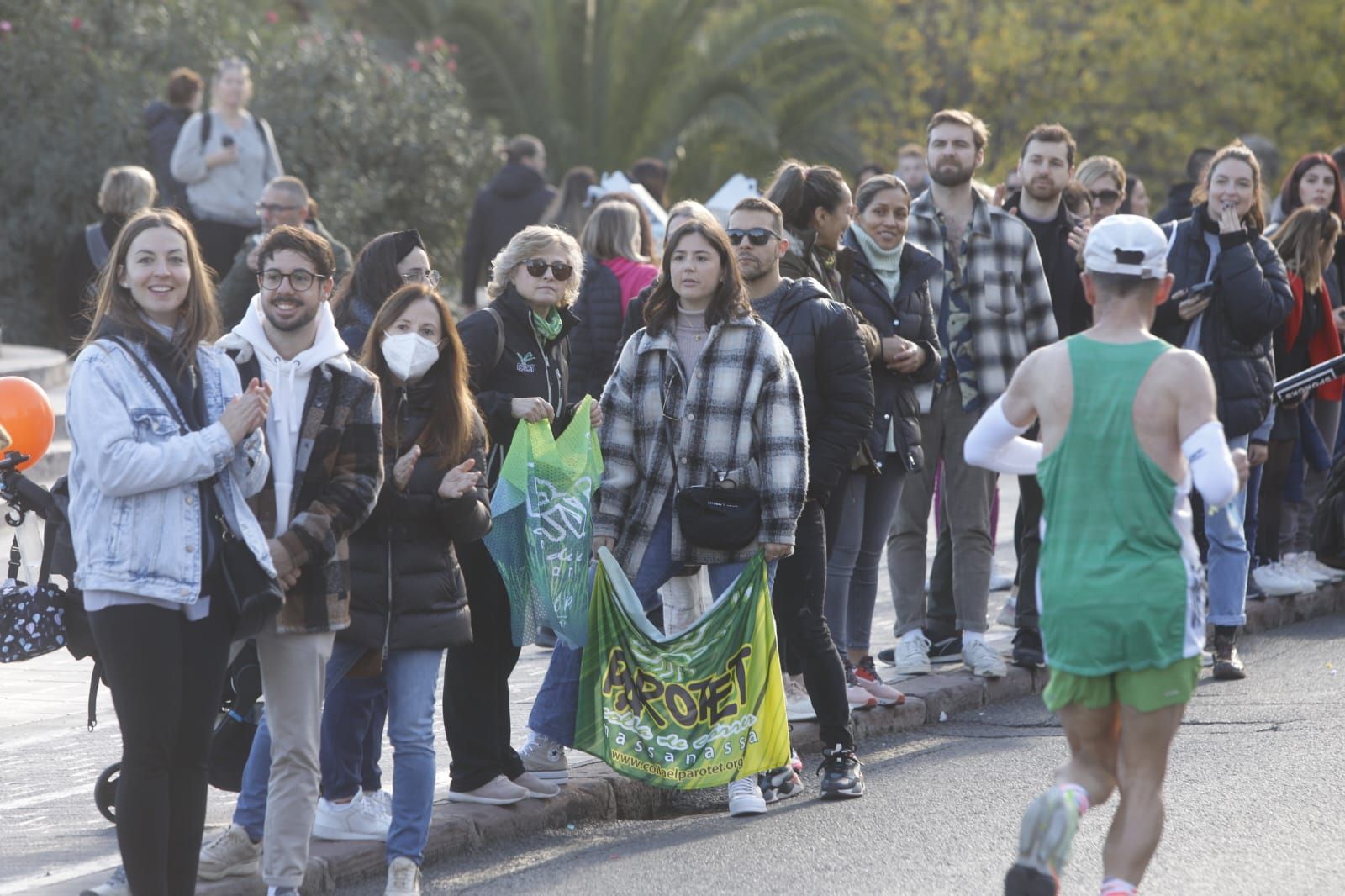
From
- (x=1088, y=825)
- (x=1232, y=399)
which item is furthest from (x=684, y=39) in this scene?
(x=1088, y=825)

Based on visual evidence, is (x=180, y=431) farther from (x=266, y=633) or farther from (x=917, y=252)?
(x=917, y=252)

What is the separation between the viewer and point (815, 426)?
7.24m

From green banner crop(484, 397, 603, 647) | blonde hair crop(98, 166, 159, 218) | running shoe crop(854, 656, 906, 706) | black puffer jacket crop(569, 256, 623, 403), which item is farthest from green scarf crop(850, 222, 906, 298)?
blonde hair crop(98, 166, 159, 218)

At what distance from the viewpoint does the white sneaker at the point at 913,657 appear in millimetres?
8672

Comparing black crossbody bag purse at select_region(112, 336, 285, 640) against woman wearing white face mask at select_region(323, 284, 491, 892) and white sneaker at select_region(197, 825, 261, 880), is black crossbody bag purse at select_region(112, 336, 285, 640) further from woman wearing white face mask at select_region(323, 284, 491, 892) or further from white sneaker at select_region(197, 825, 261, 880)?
white sneaker at select_region(197, 825, 261, 880)

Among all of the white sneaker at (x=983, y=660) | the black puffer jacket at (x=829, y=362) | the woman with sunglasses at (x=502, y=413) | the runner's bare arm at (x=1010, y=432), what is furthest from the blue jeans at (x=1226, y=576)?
the runner's bare arm at (x=1010, y=432)

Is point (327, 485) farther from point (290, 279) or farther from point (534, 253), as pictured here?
point (534, 253)

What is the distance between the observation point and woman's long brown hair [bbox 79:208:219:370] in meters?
5.11

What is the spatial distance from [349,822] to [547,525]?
1.20m

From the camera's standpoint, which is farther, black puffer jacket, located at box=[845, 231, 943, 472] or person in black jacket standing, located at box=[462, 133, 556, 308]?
person in black jacket standing, located at box=[462, 133, 556, 308]

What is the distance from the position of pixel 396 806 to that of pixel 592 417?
168 centimetres

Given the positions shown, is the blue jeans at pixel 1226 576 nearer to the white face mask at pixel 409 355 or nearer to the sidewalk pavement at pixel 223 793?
the sidewalk pavement at pixel 223 793

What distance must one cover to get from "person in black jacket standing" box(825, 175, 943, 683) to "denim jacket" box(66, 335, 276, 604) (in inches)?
132

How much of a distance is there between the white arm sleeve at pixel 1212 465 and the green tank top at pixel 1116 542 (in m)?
0.13
